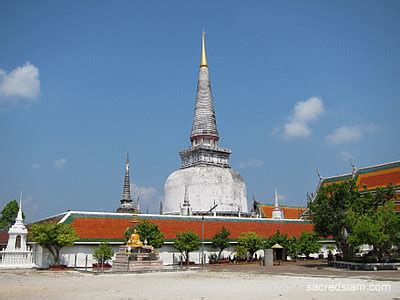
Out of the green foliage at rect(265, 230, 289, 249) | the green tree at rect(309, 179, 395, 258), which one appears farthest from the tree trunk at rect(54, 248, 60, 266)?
the green tree at rect(309, 179, 395, 258)

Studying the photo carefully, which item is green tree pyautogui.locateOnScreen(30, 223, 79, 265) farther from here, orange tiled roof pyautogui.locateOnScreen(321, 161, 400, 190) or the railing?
orange tiled roof pyautogui.locateOnScreen(321, 161, 400, 190)

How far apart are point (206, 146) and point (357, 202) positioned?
38.3 metres

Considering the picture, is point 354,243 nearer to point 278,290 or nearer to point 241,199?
point 278,290

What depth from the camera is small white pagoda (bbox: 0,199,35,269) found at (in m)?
47.2

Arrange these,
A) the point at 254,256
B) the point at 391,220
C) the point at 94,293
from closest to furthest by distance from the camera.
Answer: the point at 94,293 → the point at 391,220 → the point at 254,256

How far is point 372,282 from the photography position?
25.0 meters

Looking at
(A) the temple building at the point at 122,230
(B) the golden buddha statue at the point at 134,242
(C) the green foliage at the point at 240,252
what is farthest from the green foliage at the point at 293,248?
(B) the golden buddha statue at the point at 134,242

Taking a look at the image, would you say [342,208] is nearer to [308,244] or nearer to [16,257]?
[308,244]

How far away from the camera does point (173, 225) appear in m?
54.9

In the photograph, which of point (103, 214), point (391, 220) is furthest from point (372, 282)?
point (103, 214)

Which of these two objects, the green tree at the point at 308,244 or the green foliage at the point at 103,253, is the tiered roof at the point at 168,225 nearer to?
the green foliage at the point at 103,253

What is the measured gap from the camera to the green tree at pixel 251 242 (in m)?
53.6

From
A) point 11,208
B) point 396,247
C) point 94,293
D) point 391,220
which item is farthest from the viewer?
point 11,208

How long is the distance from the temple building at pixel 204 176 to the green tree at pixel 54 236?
2534cm
